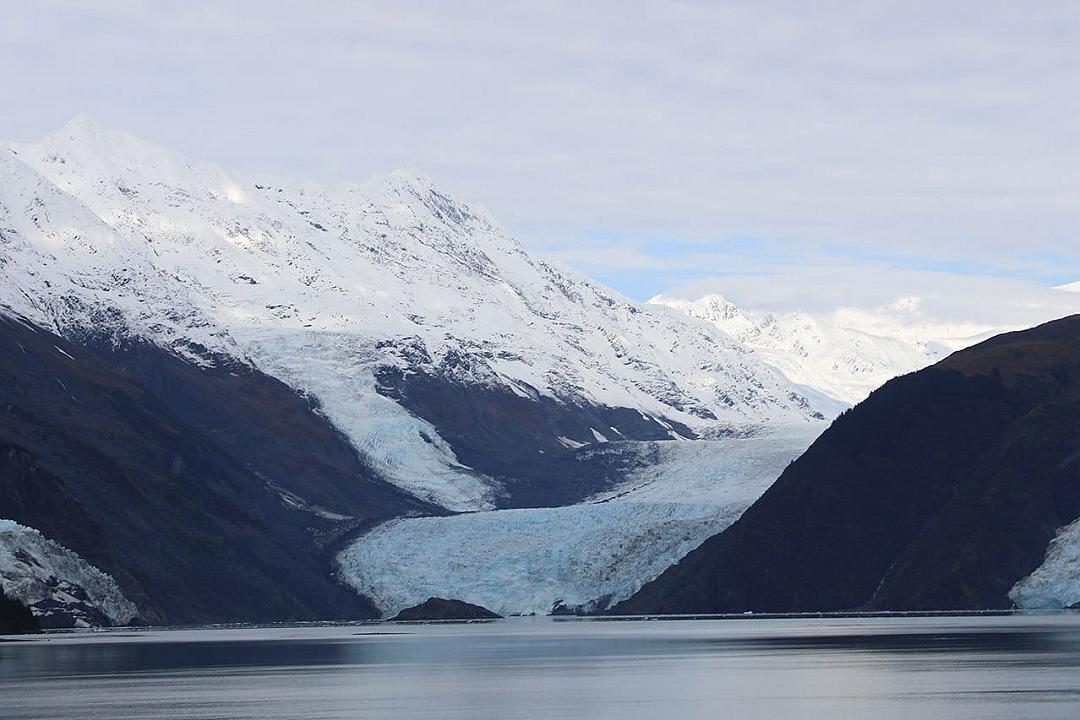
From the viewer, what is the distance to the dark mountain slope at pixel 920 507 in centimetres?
16912

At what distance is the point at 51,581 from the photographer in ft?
545

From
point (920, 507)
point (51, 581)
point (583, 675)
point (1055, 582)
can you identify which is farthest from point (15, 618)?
point (920, 507)

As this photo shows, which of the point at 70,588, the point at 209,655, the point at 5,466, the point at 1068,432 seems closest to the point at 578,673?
the point at 209,655

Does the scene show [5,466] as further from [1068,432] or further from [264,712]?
[264,712]

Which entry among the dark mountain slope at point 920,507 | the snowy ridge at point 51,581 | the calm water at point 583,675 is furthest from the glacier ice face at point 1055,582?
the snowy ridge at point 51,581

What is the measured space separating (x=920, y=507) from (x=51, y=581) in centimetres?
7135

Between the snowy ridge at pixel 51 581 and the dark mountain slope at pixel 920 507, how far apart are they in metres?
50.1

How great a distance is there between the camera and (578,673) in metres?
92.2

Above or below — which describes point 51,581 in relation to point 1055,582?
below

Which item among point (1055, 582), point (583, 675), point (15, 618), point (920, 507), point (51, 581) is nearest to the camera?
point (583, 675)

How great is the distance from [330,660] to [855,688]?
3826 centimetres

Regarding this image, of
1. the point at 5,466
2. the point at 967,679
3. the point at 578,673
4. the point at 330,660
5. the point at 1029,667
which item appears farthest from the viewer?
the point at 5,466

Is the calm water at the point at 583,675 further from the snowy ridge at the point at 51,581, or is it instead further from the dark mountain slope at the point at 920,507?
the dark mountain slope at the point at 920,507

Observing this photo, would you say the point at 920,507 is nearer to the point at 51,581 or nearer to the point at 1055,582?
the point at 1055,582
